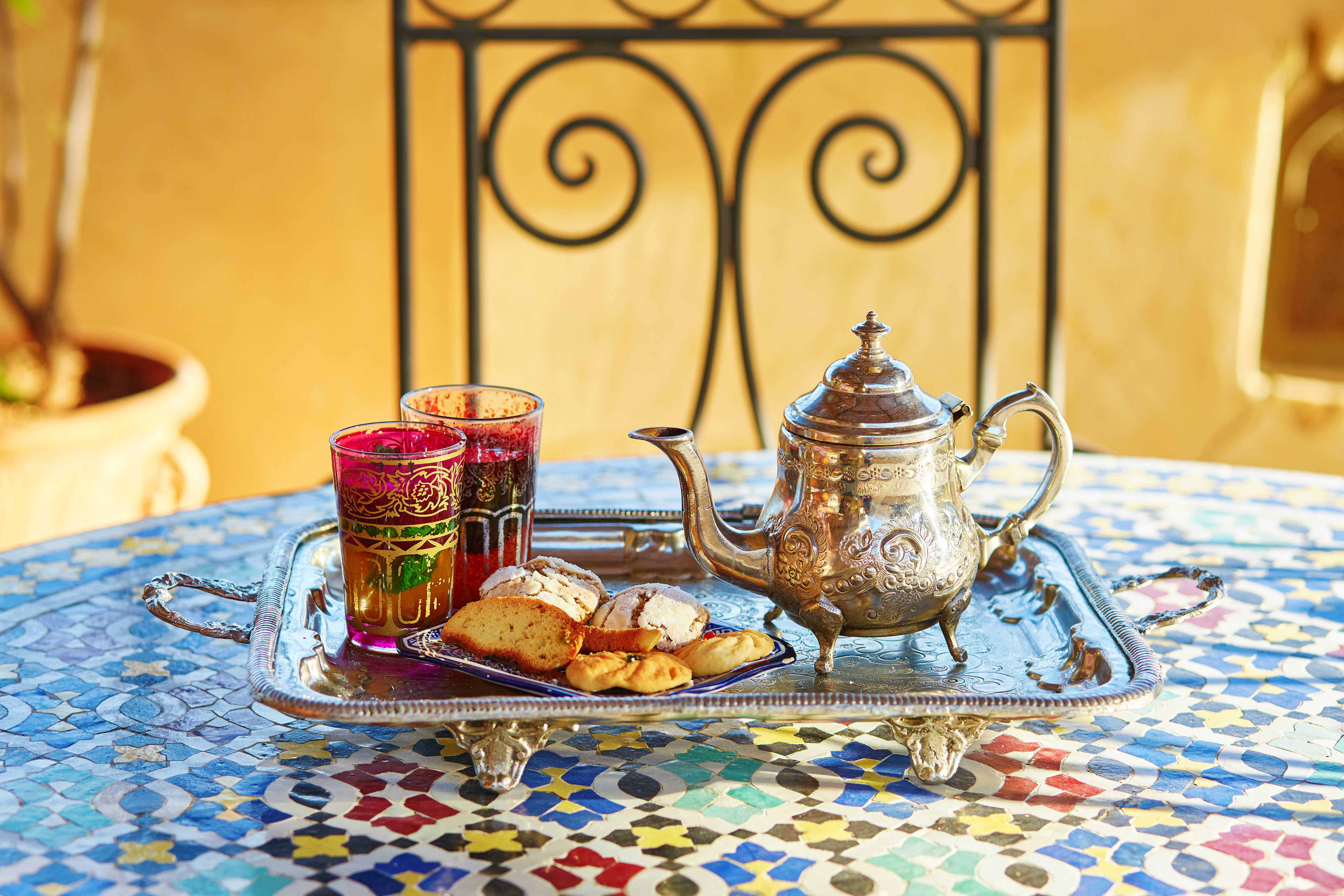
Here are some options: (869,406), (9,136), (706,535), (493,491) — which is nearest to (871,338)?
(869,406)

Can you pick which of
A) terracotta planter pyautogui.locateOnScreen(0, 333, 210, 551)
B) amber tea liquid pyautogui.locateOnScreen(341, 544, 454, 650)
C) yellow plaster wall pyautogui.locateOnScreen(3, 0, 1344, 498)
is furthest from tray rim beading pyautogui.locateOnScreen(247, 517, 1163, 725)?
yellow plaster wall pyautogui.locateOnScreen(3, 0, 1344, 498)

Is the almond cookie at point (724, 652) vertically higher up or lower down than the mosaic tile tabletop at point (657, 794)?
higher up

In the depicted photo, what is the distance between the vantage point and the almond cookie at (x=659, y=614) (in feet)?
2.38

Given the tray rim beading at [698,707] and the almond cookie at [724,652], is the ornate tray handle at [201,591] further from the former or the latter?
the almond cookie at [724,652]

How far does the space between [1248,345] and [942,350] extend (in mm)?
744

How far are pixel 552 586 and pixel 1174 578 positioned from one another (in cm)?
44

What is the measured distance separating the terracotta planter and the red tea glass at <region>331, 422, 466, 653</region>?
140 centimetres

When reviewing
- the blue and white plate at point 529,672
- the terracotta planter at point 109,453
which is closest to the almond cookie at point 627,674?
the blue and white plate at point 529,672

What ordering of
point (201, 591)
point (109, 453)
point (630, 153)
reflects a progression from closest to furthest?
point (201, 591) < point (630, 153) < point (109, 453)

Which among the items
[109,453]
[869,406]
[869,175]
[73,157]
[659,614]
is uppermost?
[73,157]

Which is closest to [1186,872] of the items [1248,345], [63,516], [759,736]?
[759,736]

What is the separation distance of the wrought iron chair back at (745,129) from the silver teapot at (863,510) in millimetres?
604

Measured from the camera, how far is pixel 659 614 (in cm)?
73

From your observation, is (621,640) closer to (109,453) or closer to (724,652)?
(724,652)
